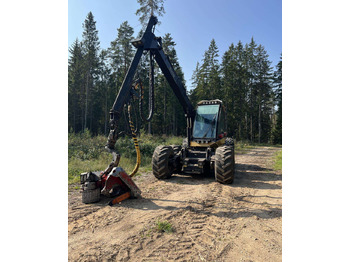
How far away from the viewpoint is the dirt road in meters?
2.64

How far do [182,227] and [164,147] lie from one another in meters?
3.77

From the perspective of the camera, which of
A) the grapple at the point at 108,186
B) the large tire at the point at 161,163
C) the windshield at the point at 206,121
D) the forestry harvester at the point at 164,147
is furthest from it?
the windshield at the point at 206,121

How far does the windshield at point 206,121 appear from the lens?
299 inches

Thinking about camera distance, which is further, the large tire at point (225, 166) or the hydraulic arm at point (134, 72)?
the large tire at point (225, 166)

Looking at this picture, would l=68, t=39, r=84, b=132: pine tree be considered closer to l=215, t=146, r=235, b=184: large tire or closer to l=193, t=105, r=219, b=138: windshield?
l=193, t=105, r=219, b=138: windshield

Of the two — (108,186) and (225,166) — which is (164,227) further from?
(225,166)

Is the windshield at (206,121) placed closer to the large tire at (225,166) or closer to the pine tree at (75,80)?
the large tire at (225,166)

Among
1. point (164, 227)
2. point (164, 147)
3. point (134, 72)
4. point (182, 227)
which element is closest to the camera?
point (164, 227)

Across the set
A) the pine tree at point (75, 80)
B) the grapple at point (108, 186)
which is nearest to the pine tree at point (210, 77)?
the pine tree at point (75, 80)

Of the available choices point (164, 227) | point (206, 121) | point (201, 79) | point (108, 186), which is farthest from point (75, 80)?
point (164, 227)

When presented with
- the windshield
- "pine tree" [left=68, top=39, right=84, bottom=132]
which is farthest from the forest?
the windshield

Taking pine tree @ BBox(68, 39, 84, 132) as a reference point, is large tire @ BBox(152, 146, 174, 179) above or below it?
below

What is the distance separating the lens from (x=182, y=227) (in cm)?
336
